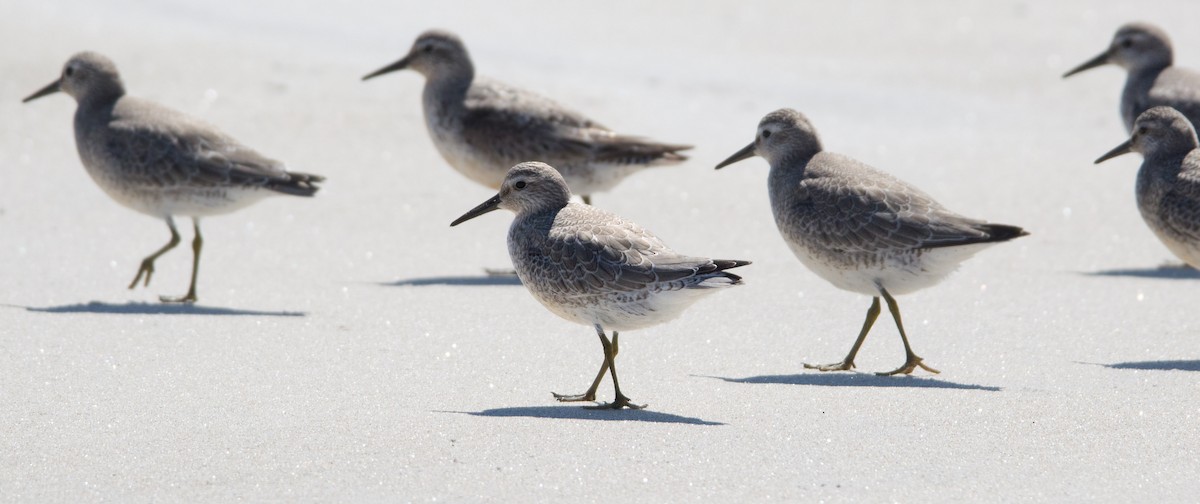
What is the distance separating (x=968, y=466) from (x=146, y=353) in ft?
12.2

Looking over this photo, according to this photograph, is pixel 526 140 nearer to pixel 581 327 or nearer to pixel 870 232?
pixel 581 327

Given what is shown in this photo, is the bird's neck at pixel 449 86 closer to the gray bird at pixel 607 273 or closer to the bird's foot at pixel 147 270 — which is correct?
the bird's foot at pixel 147 270

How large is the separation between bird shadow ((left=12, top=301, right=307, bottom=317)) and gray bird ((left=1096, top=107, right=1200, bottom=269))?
14.6 ft

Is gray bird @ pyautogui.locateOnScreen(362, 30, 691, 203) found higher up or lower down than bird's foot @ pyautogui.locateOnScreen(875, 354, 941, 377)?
lower down

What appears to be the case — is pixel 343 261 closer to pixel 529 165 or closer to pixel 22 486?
pixel 529 165

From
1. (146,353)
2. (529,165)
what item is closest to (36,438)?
(146,353)

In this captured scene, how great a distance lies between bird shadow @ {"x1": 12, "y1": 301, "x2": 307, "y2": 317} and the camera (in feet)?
25.6

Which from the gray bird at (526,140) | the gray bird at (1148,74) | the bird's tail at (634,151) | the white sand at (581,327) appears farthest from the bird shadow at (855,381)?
the gray bird at (1148,74)

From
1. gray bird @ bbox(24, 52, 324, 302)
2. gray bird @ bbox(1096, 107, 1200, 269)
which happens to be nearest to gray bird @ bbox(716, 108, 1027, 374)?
gray bird @ bbox(1096, 107, 1200, 269)

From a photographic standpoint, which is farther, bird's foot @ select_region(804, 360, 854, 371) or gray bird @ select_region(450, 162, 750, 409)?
bird's foot @ select_region(804, 360, 854, 371)

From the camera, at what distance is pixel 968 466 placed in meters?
5.36

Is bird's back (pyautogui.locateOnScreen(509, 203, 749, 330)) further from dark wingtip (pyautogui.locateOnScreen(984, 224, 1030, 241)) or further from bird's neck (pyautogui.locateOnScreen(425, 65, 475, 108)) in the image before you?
bird's neck (pyautogui.locateOnScreen(425, 65, 475, 108))

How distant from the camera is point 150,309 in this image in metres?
8.02

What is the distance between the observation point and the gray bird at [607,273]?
5957mm
